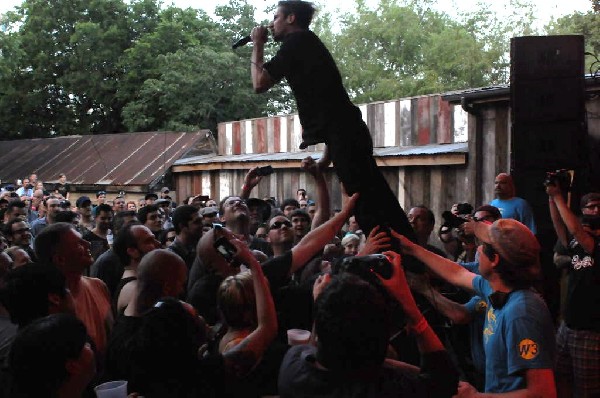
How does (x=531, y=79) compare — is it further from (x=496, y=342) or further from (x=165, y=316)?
(x=165, y=316)

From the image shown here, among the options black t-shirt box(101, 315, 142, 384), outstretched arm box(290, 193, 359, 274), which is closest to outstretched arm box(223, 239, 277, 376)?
black t-shirt box(101, 315, 142, 384)

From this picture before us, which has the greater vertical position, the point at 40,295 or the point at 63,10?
the point at 63,10

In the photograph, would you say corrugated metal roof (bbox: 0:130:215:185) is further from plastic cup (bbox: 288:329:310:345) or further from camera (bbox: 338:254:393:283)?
camera (bbox: 338:254:393:283)

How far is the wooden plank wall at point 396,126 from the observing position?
523 inches

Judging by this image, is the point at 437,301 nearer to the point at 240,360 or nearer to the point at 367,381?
the point at 240,360

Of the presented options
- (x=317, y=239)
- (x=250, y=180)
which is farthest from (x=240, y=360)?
(x=250, y=180)

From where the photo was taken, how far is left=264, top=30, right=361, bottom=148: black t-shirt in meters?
3.73

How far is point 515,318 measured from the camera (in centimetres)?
295

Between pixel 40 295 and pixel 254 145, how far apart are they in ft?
53.9

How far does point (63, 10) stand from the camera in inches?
1293

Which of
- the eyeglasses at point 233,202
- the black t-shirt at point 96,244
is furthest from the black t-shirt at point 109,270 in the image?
the black t-shirt at point 96,244

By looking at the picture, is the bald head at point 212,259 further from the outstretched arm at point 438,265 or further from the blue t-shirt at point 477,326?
the blue t-shirt at point 477,326

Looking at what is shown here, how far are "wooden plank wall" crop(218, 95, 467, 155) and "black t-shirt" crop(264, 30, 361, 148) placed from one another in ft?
31.1

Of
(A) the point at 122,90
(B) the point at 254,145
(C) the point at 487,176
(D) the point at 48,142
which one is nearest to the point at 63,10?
(A) the point at 122,90
